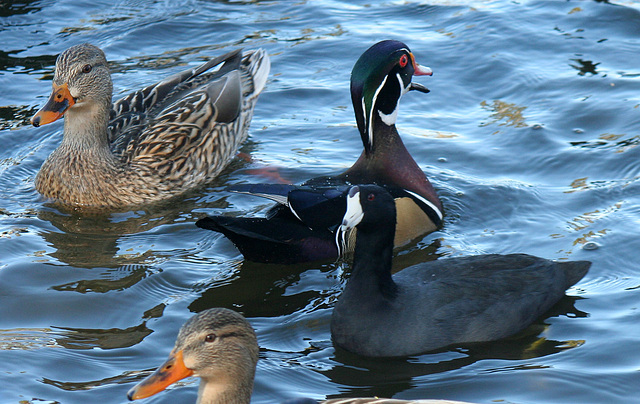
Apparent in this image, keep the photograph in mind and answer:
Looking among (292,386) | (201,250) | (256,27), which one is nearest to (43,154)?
(201,250)

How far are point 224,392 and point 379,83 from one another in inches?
151

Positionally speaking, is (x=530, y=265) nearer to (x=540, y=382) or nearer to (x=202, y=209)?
(x=540, y=382)

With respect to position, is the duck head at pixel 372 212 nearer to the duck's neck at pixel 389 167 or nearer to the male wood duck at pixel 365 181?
the male wood duck at pixel 365 181

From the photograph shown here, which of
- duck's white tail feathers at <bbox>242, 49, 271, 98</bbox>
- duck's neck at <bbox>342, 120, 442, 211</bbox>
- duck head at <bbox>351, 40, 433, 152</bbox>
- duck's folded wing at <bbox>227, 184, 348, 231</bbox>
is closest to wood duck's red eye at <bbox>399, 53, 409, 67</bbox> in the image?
duck head at <bbox>351, 40, 433, 152</bbox>

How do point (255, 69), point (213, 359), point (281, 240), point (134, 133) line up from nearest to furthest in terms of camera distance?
point (213, 359) < point (281, 240) < point (134, 133) < point (255, 69)

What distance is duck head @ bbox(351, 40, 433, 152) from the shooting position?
7965 millimetres

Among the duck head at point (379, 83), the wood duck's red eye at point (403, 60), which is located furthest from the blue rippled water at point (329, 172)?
the wood duck's red eye at point (403, 60)

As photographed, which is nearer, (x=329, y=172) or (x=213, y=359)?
(x=213, y=359)

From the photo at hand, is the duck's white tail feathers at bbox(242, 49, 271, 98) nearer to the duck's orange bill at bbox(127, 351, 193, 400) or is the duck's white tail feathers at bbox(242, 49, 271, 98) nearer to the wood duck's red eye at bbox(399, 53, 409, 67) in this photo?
the wood duck's red eye at bbox(399, 53, 409, 67)

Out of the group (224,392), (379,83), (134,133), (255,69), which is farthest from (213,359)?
(255,69)

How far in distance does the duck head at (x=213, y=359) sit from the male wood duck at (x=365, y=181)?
2039mm

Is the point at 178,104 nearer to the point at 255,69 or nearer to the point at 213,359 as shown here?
the point at 255,69

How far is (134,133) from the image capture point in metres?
9.23

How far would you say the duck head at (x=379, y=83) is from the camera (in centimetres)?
796
